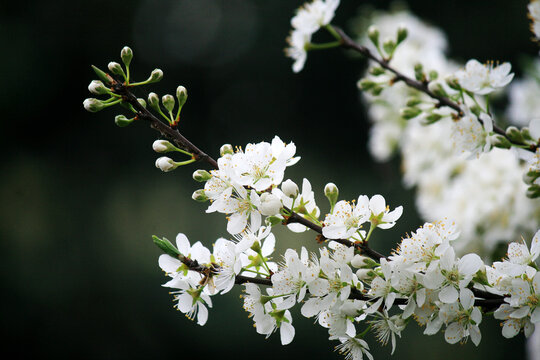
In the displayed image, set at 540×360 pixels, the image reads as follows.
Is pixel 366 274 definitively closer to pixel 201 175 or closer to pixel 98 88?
pixel 201 175

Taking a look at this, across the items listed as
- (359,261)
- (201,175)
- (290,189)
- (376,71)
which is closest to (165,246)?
(201,175)

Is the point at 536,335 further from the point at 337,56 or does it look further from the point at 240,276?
the point at 337,56

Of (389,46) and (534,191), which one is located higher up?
(389,46)

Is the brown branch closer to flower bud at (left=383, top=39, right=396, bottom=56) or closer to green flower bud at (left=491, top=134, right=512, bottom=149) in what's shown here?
flower bud at (left=383, top=39, right=396, bottom=56)

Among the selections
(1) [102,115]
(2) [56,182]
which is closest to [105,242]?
(2) [56,182]

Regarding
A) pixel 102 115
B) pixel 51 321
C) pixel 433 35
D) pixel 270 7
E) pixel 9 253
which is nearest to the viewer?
pixel 433 35

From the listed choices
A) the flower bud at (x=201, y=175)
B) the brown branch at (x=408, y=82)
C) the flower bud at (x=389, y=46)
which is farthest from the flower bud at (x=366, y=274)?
the flower bud at (x=389, y=46)
